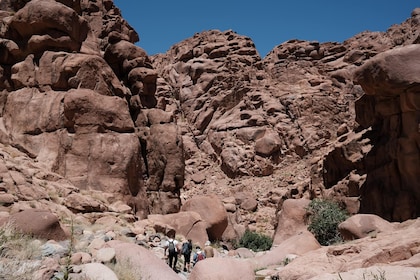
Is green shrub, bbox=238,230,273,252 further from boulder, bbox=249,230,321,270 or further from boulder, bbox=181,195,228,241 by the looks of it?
boulder, bbox=249,230,321,270

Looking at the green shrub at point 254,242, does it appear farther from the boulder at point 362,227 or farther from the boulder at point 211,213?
the boulder at point 362,227

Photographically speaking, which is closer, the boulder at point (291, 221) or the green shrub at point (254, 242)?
the boulder at point (291, 221)

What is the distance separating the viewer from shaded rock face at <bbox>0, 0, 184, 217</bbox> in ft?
63.4

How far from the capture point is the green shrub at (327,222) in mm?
22359

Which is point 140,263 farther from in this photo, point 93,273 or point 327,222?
point 327,222

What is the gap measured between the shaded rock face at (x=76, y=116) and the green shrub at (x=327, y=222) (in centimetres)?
827

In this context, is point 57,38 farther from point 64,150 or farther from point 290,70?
point 290,70

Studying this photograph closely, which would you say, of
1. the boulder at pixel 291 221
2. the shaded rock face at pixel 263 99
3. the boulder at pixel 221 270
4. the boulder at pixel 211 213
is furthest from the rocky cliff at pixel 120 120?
the shaded rock face at pixel 263 99

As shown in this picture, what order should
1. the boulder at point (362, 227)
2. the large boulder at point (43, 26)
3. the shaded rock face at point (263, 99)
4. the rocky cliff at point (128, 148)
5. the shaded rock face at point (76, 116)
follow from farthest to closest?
the shaded rock face at point (263, 99) < the large boulder at point (43, 26) < the shaded rock face at point (76, 116) < the boulder at point (362, 227) < the rocky cliff at point (128, 148)

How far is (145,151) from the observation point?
24109 millimetres

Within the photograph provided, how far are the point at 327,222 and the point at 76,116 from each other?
14.7 m

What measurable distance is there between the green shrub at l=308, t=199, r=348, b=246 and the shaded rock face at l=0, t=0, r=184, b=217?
8271 millimetres

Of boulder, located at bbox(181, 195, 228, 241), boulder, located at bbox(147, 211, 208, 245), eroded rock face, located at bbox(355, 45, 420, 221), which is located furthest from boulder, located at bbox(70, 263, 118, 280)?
boulder, located at bbox(181, 195, 228, 241)

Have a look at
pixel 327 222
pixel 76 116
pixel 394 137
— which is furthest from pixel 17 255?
pixel 394 137
